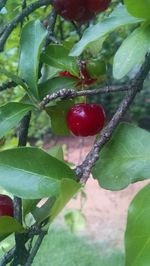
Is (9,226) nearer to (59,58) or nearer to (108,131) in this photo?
(108,131)

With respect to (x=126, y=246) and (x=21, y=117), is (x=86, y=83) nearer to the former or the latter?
(x=21, y=117)

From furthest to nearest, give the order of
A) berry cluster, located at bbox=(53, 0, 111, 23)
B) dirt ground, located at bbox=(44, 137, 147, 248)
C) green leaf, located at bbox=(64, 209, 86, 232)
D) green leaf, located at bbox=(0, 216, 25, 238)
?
dirt ground, located at bbox=(44, 137, 147, 248) → green leaf, located at bbox=(64, 209, 86, 232) → berry cluster, located at bbox=(53, 0, 111, 23) → green leaf, located at bbox=(0, 216, 25, 238)

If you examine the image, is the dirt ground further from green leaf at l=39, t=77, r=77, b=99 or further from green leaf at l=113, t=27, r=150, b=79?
green leaf at l=113, t=27, r=150, b=79

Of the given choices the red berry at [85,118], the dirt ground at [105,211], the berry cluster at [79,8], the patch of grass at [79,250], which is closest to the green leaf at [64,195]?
the red berry at [85,118]

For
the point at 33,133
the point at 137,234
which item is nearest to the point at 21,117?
the point at 137,234

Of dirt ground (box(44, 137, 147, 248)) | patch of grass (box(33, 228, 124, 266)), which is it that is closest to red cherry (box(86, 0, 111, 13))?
patch of grass (box(33, 228, 124, 266))

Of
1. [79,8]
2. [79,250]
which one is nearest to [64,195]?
[79,8]
